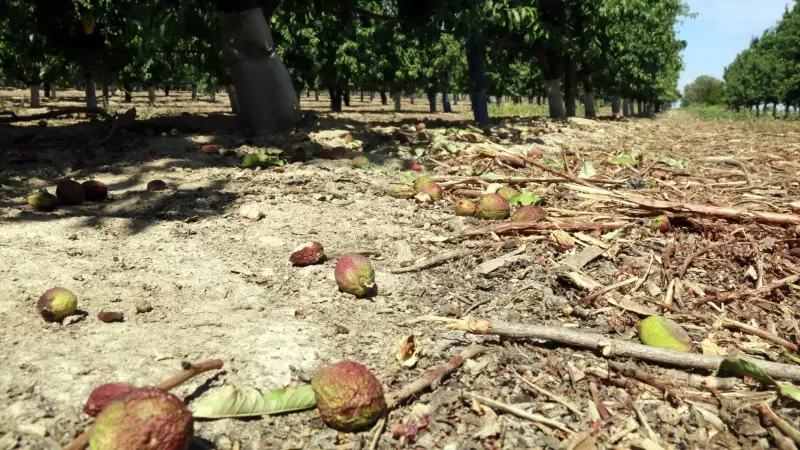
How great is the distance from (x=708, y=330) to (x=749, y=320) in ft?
1.02

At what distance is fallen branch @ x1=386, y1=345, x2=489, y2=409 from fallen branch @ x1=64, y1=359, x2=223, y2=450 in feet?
2.36

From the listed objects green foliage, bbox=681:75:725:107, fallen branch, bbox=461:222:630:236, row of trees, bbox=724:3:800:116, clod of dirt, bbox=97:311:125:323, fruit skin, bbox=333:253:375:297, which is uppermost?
green foliage, bbox=681:75:725:107

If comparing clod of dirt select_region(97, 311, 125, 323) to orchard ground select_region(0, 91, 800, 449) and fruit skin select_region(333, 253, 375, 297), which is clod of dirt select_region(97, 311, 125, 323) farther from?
fruit skin select_region(333, 253, 375, 297)

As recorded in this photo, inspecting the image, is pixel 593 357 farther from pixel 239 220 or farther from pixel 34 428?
pixel 239 220

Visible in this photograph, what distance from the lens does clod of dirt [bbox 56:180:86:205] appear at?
470cm

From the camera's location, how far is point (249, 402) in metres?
2.09

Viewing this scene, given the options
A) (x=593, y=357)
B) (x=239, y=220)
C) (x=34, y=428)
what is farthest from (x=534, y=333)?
(x=239, y=220)

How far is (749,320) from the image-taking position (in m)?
3.02

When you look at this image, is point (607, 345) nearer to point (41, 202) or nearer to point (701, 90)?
point (41, 202)

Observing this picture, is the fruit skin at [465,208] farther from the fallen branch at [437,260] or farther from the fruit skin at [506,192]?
the fallen branch at [437,260]

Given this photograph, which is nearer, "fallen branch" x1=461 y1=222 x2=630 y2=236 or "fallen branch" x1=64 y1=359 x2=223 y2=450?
"fallen branch" x1=64 y1=359 x2=223 y2=450

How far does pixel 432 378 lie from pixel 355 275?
3.14 feet

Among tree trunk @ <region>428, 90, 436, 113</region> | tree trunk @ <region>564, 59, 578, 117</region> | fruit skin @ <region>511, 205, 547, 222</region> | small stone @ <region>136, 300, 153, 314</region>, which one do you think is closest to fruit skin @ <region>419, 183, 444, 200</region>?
fruit skin @ <region>511, 205, 547, 222</region>

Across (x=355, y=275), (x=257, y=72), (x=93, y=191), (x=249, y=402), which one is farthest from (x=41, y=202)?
(x=257, y=72)
